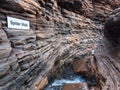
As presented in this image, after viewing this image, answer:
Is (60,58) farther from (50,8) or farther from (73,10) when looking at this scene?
(73,10)

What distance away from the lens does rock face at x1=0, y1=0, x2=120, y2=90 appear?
11.0ft

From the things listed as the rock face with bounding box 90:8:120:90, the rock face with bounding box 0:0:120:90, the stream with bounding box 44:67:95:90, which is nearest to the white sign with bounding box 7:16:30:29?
the rock face with bounding box 0:0:120:90

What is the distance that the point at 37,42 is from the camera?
5227mm

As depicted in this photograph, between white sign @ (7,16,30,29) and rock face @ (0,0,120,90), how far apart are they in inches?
3.3

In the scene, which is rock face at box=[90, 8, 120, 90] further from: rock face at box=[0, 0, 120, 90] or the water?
rock face at box=[0, 0, 120, 90]

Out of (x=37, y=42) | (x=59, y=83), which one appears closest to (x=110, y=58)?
(x=59, y=83)

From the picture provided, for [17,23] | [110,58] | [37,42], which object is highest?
[17,23]

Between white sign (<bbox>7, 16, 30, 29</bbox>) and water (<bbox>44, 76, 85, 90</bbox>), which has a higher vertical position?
white sign (<bbox>7, 16, 30, 29</bbox>)

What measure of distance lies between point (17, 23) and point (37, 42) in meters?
1.35

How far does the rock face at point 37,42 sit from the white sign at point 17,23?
0.08 meters

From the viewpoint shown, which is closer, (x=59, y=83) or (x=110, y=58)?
(x=110, y=58)

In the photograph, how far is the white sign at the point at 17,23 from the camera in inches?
143

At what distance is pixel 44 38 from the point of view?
5.95m

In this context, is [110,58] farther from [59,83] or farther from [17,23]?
[17,23]
